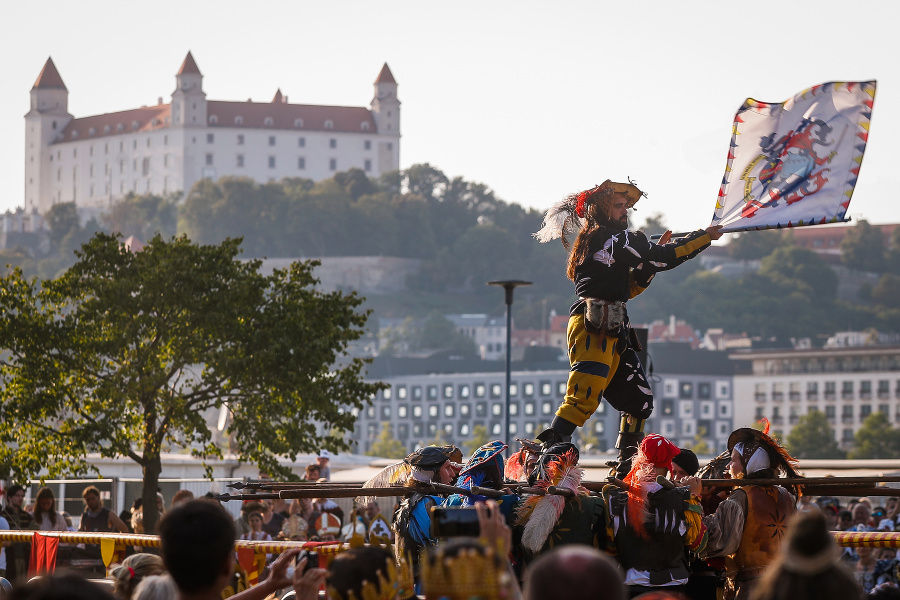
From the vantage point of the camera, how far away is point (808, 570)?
3713 millimetres

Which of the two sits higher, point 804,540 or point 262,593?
point 804,540

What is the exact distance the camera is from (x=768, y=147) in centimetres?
909

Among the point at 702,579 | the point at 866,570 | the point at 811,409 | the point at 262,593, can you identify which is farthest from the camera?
the point at 811,409

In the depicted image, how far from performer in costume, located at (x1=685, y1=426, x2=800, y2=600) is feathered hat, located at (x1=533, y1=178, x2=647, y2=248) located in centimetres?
214

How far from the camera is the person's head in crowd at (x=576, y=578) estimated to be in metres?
3.55

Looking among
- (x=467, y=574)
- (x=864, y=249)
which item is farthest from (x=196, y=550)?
(x=864, y=249)

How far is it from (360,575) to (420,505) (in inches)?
123

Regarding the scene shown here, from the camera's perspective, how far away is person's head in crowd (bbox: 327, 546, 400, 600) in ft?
15.0

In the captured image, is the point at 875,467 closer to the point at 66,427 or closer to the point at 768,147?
the point at 66,427

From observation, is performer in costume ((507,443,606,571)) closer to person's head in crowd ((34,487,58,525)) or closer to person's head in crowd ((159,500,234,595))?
person's head in crowd ((159,500,234,595))

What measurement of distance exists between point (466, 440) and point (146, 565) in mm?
136678

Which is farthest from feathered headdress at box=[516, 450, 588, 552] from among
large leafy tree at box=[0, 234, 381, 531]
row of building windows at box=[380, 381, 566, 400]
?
row of building windows at box=[380, 381, 566, 400]

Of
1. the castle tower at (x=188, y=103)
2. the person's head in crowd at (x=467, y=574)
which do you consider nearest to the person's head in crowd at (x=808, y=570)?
the person's head in crowd at (x=467, y=574)

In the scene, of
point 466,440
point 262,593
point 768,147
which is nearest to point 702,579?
point 768,147
